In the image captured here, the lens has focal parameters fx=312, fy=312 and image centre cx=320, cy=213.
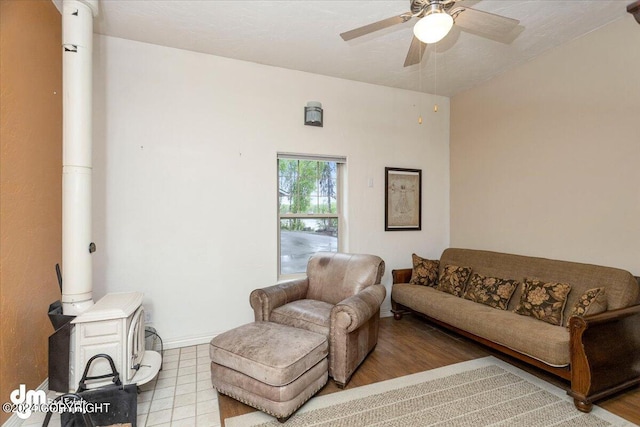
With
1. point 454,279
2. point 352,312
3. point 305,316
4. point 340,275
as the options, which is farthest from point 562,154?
point 305,316

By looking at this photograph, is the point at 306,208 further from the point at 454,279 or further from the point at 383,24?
the point at 383,24

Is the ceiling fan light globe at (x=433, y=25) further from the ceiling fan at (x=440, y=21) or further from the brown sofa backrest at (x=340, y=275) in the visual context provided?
the brown sofa backrest at (x=340, y=275)

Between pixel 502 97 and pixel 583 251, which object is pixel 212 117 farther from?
pixel 583 251

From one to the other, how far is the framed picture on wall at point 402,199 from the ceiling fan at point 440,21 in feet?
6.73

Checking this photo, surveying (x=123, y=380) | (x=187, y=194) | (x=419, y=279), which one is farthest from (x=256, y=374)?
(x=419, y=279)

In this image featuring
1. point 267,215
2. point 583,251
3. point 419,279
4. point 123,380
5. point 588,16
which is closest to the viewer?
point 123,380

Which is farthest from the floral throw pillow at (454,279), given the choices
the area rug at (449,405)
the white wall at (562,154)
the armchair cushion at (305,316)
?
the armchair cushion at (305,316)

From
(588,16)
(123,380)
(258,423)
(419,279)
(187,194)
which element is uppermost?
(588,16)

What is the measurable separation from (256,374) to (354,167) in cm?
255

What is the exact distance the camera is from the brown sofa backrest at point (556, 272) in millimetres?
2293

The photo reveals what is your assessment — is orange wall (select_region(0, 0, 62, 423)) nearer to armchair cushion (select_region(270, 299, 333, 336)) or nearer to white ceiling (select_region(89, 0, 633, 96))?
white ceiling (select_region(89, 0, 633, 96))

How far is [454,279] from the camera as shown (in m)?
3.43

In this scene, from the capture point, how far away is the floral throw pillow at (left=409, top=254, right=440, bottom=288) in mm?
3709

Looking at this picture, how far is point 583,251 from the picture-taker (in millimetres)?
2799
